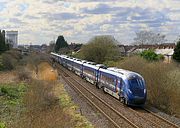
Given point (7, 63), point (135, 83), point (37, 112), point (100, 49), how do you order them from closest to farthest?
point (37, 112) → point (135, 83) → point (100, 49) → point (7, 63)

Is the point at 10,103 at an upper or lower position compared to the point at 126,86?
lower

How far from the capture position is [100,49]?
2904 inches

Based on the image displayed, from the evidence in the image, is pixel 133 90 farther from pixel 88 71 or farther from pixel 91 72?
pixel 88 71

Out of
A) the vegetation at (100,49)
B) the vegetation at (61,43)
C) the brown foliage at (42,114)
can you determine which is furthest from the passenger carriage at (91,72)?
the vegetation at (61,43)

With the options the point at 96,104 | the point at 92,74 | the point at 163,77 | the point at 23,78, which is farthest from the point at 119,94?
the point at 23,78

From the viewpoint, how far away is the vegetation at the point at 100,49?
2817 inches

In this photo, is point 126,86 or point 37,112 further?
point 126,86

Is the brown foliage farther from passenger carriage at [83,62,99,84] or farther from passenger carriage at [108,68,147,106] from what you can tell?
passenger carriage at [83,62,99,84]

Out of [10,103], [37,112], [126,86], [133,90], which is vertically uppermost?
[126,86]

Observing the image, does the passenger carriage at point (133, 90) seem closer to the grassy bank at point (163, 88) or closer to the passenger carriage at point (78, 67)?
the grassy bank at point (163, 88)

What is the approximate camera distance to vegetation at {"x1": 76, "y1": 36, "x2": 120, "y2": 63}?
71.6 m

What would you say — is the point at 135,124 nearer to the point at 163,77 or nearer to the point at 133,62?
the point at 163,77

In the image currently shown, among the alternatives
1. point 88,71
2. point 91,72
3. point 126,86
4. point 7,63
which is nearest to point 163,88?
point 126,86

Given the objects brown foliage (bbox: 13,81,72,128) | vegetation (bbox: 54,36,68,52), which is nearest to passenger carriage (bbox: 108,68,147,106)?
brown foliage (bbox: 13,81,72,128)
